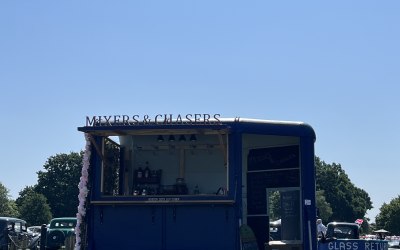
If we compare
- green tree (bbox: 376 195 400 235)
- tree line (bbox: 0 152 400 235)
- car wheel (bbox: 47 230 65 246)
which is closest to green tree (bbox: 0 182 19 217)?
tree line (bbox: 0 152 400 235)

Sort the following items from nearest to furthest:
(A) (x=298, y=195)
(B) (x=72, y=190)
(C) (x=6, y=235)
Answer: (A) (x=298, y=195)
(C) (x=6, y=235)
(B) (x=72, y=190)

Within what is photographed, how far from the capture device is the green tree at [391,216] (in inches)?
3150

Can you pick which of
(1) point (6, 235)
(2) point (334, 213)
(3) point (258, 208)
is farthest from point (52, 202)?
(3) point (258, 208)

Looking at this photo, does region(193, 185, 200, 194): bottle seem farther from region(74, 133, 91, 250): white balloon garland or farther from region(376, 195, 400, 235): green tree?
region(376, 195, 400, 235): green tree

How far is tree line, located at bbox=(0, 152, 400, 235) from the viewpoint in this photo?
6850cm

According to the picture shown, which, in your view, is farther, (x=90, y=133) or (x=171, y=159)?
(x=171, y=159)

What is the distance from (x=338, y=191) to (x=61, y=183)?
114ft

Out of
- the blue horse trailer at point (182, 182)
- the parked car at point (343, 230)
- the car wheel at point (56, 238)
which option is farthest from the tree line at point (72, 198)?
the blue horse trailer at point (182, 182)

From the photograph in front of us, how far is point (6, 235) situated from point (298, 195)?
19023mm

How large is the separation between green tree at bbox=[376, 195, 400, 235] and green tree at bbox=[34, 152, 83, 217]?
36.6 meters

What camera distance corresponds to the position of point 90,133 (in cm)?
1360

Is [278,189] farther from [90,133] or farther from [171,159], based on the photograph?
[90,133]

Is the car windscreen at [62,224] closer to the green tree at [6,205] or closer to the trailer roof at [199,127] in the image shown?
the trailer roof at [199,127]

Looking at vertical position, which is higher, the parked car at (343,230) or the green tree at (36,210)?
the green tree at (36,210)
